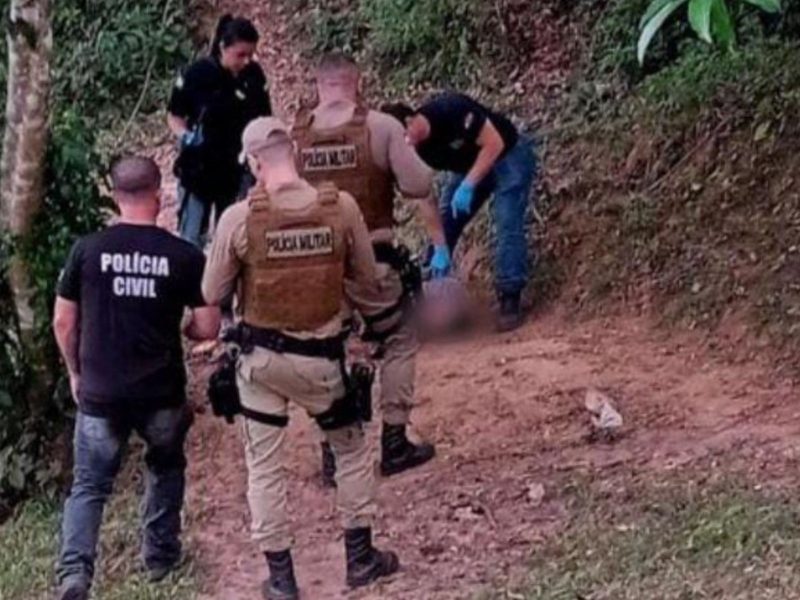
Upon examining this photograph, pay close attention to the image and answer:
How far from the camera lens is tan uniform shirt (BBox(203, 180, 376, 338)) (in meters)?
5.80

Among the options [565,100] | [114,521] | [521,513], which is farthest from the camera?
[565,100]

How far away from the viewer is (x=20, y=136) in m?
7.34

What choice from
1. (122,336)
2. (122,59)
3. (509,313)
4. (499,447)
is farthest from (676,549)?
(122,59)

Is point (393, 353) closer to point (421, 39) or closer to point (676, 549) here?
point (676, 549)

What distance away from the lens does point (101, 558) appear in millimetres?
6895

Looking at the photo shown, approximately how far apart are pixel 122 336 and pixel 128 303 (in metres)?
0.11

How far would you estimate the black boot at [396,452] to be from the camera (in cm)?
720

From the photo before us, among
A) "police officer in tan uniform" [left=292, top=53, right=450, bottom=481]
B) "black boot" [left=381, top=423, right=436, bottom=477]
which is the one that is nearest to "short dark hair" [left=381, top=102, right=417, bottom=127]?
"police officer in tan uniform" [left=292, top=53, right=450, bottom=481]

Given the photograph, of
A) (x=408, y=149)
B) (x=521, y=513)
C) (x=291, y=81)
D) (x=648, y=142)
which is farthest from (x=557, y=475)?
(x=291, y=81)

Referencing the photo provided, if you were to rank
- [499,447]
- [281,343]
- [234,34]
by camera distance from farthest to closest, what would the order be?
1. [234,34]
2. [499,447]
3. [281,343]

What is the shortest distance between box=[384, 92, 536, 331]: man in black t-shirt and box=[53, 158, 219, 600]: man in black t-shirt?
6.84 feet

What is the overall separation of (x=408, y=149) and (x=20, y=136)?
168cm

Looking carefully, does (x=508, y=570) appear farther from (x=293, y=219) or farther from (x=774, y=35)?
(x=774, y=35)

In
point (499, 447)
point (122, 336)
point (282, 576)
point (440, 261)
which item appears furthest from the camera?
point (440, 261)
